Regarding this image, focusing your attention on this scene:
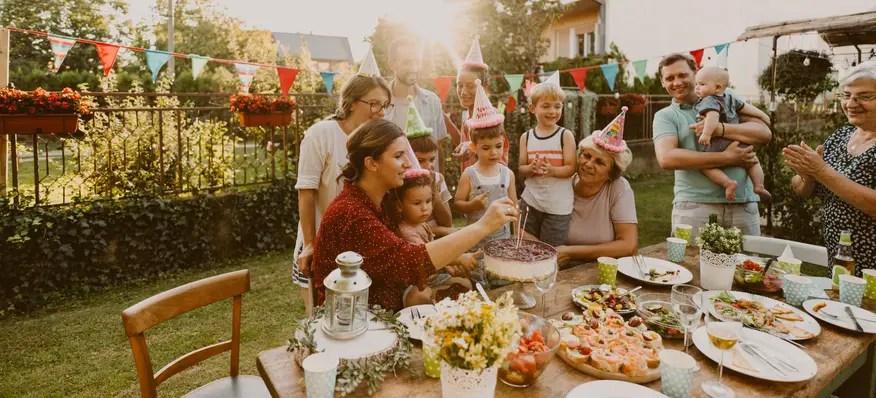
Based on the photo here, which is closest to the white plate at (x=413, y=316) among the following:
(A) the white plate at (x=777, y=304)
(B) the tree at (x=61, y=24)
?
(A) the white plate at (x=777, y=304)

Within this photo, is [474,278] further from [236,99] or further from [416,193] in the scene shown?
[236,99]

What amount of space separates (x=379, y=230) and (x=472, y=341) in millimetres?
814

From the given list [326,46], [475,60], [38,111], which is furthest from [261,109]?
[326,46]

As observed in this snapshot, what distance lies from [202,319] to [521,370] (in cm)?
360

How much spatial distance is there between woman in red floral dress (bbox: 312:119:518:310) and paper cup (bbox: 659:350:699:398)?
76 centimetres

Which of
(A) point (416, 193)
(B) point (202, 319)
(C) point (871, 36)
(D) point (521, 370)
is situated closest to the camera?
(D) point (521, 370)

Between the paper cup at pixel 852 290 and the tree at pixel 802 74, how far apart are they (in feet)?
28.8

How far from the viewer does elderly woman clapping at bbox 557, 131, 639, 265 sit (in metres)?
3.06

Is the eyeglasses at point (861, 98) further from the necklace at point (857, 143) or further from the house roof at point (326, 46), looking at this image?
the house roof at point (326, 46)

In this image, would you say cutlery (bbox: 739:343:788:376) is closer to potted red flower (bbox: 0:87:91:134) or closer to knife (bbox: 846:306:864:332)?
knife (bbox: 846:306:864:332)

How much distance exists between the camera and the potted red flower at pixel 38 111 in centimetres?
434

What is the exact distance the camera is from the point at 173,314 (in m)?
2.16

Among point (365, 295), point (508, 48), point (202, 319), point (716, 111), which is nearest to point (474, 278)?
point (365, 295)

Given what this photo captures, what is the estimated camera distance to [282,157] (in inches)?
274
